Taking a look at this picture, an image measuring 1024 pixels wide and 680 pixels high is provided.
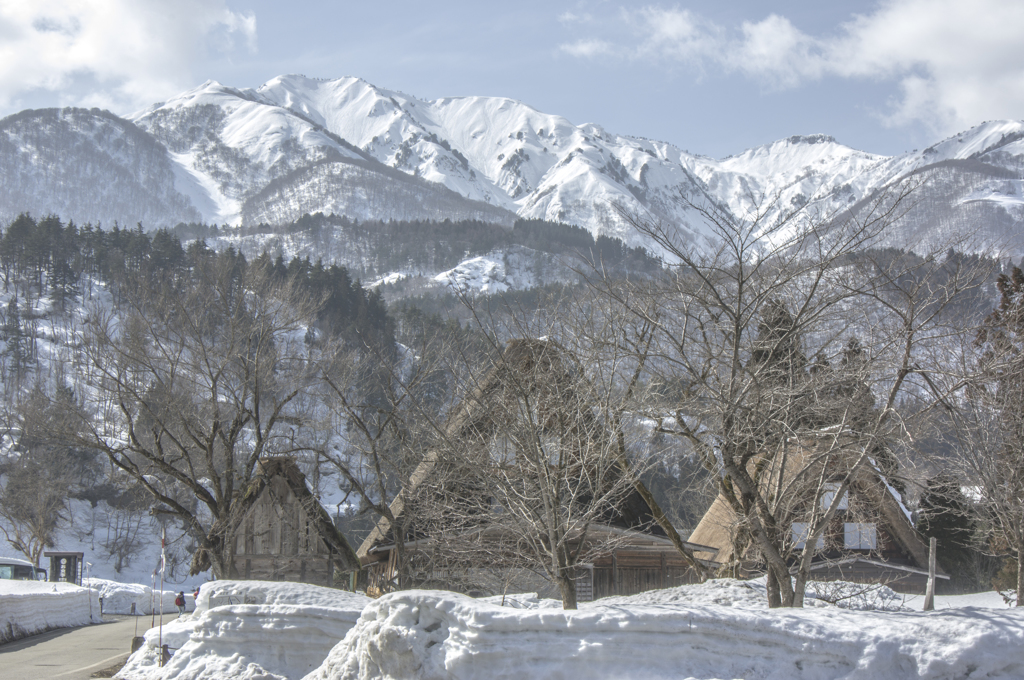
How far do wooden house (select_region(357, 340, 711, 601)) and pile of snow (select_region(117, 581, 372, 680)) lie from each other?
2.62 meters

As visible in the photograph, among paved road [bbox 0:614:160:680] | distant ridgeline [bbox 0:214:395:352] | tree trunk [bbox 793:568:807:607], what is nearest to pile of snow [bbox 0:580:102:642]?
paved road [bbox 0:614:160:680]

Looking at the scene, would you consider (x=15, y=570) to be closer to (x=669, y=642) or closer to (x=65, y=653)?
(x=65, y=653)

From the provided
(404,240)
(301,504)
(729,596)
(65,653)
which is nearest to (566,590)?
(729,596)

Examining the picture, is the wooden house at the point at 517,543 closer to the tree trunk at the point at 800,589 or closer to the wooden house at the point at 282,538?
the wooden house at the point at 282,538

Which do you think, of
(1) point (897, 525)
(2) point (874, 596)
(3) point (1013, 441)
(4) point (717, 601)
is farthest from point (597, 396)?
(1) point (897, 525)

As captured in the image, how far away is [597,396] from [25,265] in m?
100

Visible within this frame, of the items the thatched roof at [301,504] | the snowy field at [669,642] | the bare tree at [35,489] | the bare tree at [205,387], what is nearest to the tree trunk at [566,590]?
the snowy field at [669,642]

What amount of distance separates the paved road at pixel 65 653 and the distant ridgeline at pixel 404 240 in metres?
153

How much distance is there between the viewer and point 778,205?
10867 millimetres

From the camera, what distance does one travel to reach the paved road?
1388 centimetres

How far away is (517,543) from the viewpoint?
11.5 metres

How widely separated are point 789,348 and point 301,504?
16206mm

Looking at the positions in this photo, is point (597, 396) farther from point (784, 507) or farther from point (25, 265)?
point (25, 265)

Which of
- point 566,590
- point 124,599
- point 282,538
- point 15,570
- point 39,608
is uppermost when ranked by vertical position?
point 566,590
